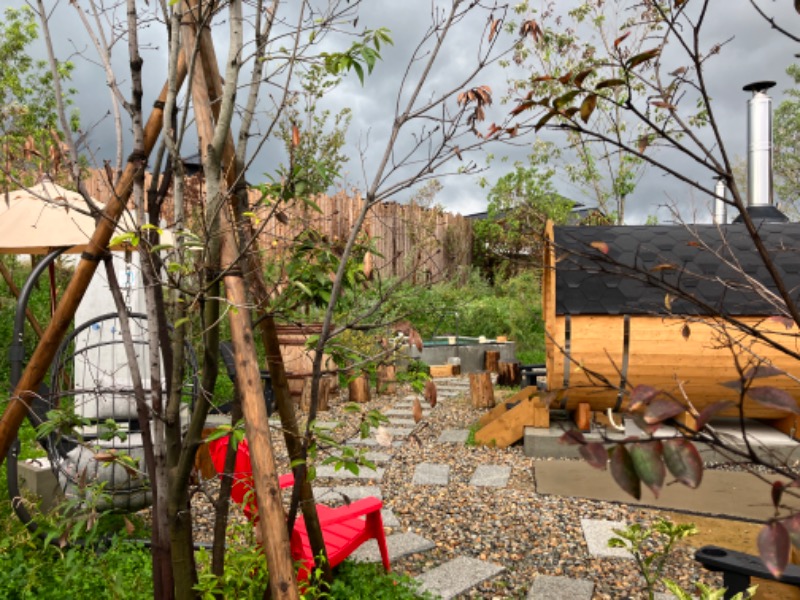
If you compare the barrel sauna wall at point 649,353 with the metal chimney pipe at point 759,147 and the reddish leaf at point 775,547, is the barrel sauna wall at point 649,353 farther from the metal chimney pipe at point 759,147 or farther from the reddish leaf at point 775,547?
the reddish leaf at point 775,547

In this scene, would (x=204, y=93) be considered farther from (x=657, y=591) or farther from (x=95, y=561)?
(x=657, y=591)

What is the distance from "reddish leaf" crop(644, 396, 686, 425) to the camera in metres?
0.73

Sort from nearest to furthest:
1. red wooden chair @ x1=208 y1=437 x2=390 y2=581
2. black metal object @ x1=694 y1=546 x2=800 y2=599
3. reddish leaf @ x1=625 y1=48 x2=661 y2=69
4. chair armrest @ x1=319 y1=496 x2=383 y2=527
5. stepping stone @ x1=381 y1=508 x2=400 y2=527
Result: reddish leaf @ x1=625 y1=48 x2=661 y2=69 → black metal object @ x1=694 y1=546 x2=800 y2=599 → red wooden chair @ x1=208 y1=437 x2=390 y2=581 → chair armrest @ x1=319 y1=496 x2=383 y2=527 → stepping stone @ x1=381 y1=508 x2=400 y2=527

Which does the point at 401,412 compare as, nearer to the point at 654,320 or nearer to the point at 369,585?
the point at 654,320

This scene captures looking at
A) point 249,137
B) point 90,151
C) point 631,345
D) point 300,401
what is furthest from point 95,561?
point 300,401

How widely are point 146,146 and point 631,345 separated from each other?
3.87 metres

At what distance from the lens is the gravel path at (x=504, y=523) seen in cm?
314

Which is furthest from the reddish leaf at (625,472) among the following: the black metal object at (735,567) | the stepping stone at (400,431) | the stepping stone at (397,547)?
the stepping stone at (400,431)

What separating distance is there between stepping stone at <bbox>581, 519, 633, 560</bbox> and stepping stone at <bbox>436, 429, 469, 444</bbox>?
83.0 inches

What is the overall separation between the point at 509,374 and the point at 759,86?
175 inches

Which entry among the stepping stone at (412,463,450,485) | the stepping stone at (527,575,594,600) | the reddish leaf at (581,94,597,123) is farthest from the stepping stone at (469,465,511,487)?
the reddish leaf at (581,94,597,123)

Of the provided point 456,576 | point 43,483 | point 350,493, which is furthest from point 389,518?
point 43,483

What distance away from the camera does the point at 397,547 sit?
11.4ft

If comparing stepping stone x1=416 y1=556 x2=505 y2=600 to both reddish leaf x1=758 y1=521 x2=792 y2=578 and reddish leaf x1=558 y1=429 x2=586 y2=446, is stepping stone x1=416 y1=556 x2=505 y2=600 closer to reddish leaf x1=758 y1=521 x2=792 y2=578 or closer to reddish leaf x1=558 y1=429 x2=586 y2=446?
reddish leaf x1=558 y1=429 x2=586 y2=446
